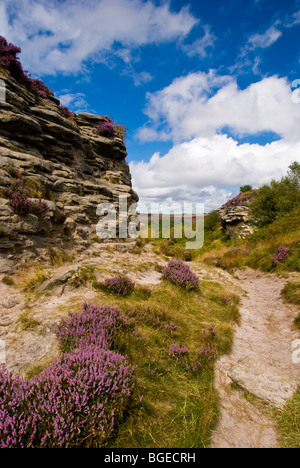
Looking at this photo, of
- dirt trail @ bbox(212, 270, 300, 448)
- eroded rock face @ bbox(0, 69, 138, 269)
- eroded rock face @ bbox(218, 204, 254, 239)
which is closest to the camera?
dirt trail @ bbox(212, 270, 300, 448)

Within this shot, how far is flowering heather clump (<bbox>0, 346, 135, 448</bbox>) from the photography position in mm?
2479

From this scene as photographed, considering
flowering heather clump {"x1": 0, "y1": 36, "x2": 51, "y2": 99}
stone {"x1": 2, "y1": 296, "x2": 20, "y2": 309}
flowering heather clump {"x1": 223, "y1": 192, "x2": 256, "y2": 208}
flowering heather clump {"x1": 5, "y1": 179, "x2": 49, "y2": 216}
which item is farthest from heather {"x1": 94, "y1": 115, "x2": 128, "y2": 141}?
flowering heather clump {"x1": 223, "y1": 192, "x2": 256, "y2": 208}

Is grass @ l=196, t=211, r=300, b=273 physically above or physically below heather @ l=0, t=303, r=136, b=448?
above

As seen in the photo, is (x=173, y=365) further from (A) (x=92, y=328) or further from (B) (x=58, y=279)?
(B) (x=58, y=279)

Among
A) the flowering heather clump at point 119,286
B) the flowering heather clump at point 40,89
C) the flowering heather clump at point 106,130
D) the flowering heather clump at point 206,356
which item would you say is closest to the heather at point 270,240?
the flowering heather clump at point 206,356

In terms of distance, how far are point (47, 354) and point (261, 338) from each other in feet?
22.2

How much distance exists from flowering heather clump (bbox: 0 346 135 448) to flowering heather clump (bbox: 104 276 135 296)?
13.2 feet

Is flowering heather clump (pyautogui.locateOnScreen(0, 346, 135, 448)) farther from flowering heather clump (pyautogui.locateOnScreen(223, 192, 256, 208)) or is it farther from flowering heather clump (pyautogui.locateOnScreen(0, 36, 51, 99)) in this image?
flowering heather clump (pyautogui.locateOnScreen(223, 192, 256, 208))

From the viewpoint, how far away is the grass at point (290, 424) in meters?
3.16

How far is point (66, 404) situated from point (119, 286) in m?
4.95

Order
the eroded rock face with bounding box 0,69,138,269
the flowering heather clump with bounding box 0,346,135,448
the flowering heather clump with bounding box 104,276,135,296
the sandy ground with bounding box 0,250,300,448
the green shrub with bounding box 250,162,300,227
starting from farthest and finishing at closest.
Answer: the green shrub with bounding box 250,162,300,227
the eroded rock face with bounding box 0,69,138,269
the flowering heather clump with bounding box 104,276,135,296
the sandy ground with bounding box 0,250,300,448
the flowering heather clump with bounding box 0,346,135,448

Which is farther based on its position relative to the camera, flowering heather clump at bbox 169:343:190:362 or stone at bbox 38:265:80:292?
stone at bbox 38:265:80:292

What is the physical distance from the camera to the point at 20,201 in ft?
28.5

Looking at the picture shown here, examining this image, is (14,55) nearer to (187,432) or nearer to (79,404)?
(79,404)
